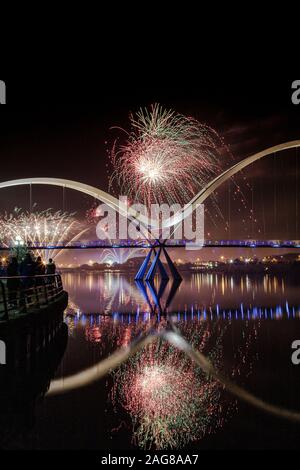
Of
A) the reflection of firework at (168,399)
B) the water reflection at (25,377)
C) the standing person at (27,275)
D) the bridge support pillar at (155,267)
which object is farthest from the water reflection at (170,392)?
the bridge support pillar at (155,267)

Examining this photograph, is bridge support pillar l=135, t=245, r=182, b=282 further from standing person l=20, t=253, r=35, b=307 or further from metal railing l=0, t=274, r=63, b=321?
standing person l=20, t=253, r=35, b=307

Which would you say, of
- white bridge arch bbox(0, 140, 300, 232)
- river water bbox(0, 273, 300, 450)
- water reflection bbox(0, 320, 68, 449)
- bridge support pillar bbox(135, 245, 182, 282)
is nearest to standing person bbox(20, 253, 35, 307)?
water reflection bbox(0, 320, 68, 449)

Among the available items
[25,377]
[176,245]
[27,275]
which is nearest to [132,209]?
[176,245]

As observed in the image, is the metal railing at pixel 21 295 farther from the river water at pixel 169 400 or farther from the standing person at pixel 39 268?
the river water at pixel 169 400

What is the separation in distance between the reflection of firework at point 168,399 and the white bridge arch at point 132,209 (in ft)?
157

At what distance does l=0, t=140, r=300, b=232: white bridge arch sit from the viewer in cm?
5627

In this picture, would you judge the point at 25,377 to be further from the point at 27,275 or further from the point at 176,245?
the point at 176,245

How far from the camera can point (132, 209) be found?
234ft

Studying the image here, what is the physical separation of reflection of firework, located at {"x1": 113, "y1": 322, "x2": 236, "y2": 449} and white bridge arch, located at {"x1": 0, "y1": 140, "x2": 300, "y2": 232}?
4798 centimetres

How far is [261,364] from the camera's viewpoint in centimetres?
998

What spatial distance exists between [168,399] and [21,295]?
265 inches
